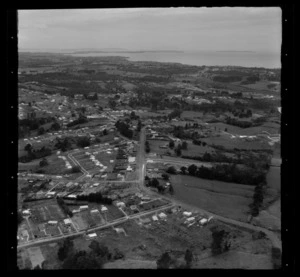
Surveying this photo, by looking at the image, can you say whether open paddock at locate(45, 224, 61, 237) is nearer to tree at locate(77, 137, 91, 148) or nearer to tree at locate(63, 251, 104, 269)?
tree at locate(63, 251, 104, 269)

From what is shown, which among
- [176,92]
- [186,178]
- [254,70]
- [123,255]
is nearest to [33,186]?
[123,255]

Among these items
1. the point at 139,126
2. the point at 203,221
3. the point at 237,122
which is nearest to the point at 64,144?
the point at 139,126

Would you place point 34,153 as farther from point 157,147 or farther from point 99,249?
point 157,147

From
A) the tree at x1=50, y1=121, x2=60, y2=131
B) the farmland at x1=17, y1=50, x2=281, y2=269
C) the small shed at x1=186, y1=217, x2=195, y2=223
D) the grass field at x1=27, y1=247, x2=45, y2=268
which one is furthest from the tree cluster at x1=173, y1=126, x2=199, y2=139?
the grass field at x1=27, y1=247, x2=45, y2=268

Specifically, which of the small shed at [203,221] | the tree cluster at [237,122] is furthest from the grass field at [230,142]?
the small shed at [203,221]

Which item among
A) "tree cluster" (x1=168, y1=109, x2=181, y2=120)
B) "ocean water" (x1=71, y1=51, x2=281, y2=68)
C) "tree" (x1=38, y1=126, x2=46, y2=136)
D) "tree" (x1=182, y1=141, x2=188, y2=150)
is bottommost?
"tree" (x1=182, y1=141, x2=188, y2=150)

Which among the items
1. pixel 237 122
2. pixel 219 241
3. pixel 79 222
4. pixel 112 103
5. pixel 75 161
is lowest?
pixel 219 241

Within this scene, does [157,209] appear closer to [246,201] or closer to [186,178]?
[186,178]
